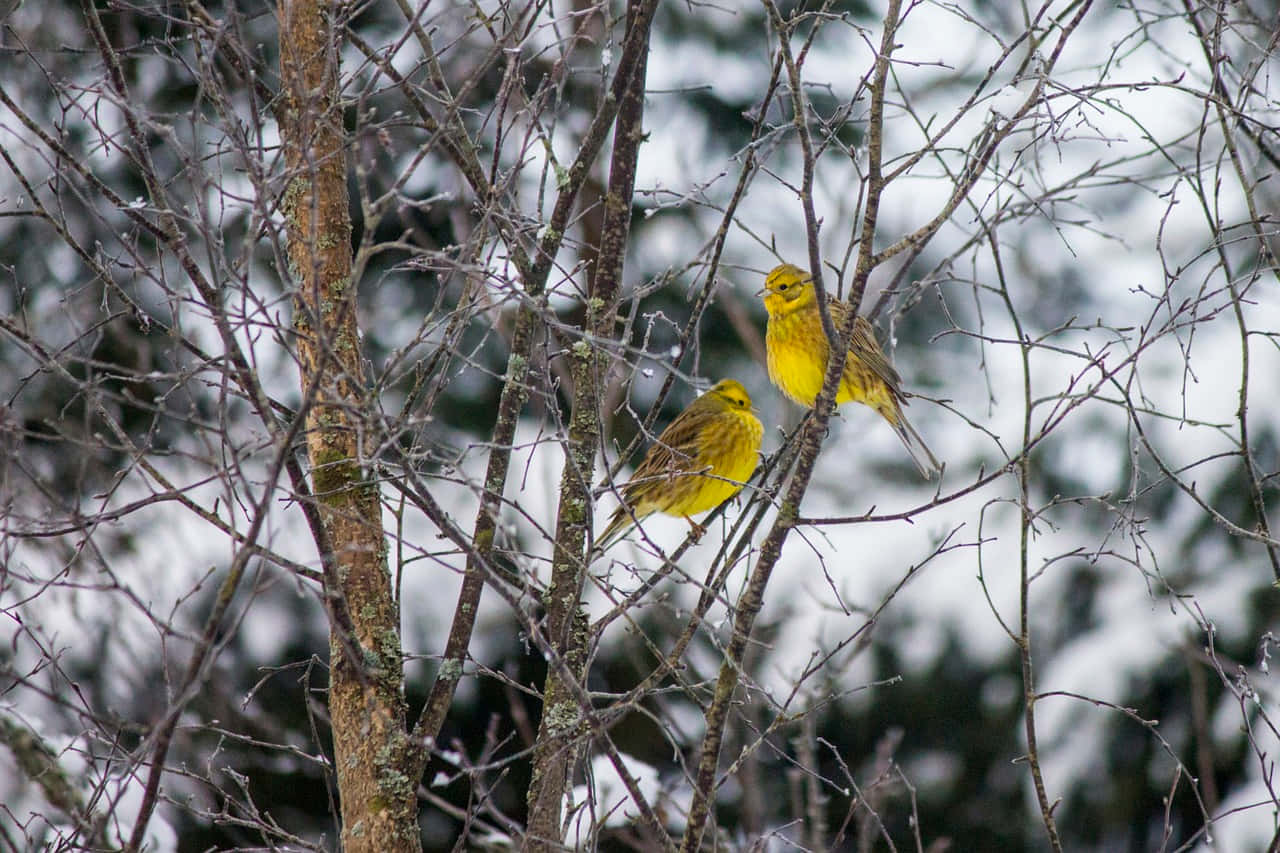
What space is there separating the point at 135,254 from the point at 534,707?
5.57 metres

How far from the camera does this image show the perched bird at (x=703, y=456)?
568 cm

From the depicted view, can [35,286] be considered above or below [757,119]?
above

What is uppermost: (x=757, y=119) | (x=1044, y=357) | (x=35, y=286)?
(x=35, y=286)

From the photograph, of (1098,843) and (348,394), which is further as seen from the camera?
(1098,843)

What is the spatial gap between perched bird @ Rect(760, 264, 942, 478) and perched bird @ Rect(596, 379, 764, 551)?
0.32 m

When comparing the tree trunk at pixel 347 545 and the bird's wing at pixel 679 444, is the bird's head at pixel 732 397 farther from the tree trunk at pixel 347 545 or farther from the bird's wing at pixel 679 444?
the tree trunk at pixel 347 545

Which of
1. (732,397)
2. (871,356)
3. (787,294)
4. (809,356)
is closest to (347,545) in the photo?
(809,356)

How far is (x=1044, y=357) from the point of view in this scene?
8.26m

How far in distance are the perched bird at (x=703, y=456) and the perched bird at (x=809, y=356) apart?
0.32 metres

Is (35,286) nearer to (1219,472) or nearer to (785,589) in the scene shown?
(785,589)

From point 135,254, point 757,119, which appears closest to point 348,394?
point 135,254

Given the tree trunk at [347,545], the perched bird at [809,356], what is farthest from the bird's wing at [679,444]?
the tree trunk at [347,545]

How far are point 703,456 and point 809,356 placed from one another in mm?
718

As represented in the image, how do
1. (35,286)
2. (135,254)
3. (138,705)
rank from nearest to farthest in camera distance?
(135,254) → (138,705) → (35,286)
